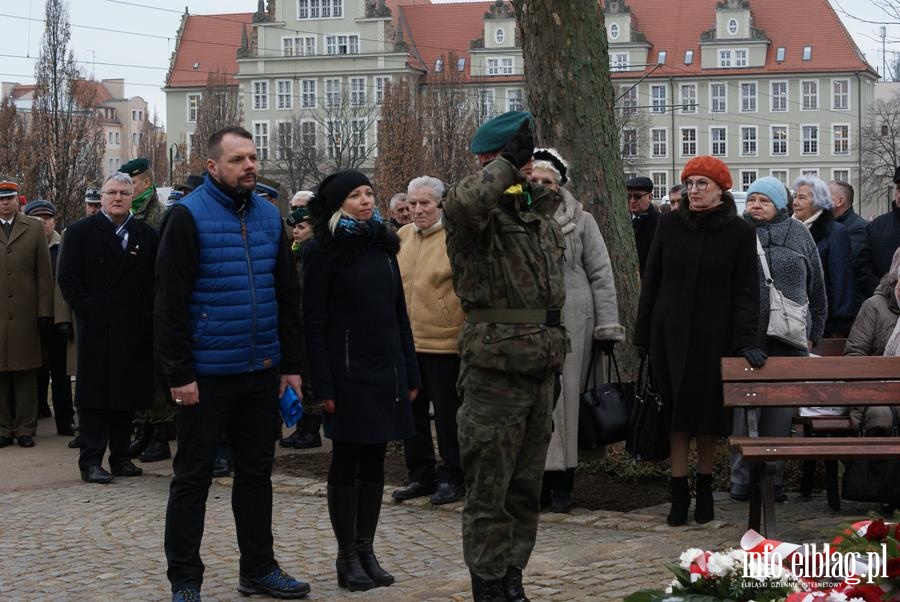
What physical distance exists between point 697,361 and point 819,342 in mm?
1847

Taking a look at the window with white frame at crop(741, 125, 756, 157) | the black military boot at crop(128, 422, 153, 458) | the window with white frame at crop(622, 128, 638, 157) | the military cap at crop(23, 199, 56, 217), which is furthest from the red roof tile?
the black military boot at crop(128, 422, 153, 458)

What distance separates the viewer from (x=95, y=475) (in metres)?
10.1

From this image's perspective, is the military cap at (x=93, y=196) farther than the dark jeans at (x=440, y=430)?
Yes

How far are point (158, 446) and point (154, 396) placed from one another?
0.46 metres

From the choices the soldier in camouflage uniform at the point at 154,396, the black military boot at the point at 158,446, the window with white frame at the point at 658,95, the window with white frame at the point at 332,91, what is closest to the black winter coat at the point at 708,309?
the soldier in camouflage uniform at the point at 154,396

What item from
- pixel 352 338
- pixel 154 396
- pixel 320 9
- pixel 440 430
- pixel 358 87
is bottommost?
pixel 440 430

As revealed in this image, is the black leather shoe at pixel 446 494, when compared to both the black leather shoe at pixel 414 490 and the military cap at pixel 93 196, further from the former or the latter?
the military cap at pixel 93 196

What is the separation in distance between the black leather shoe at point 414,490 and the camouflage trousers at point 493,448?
2.92 m

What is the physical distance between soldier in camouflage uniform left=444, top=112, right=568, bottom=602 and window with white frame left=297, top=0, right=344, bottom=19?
88.9 meters

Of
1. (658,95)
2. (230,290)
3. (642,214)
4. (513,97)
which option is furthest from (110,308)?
(658,95)

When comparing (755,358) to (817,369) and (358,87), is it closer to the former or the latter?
(817,369)

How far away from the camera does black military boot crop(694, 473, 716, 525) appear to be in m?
8.08

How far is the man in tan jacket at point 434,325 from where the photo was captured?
889 cm

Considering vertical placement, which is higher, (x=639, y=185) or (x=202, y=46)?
(x=202, y=46)
